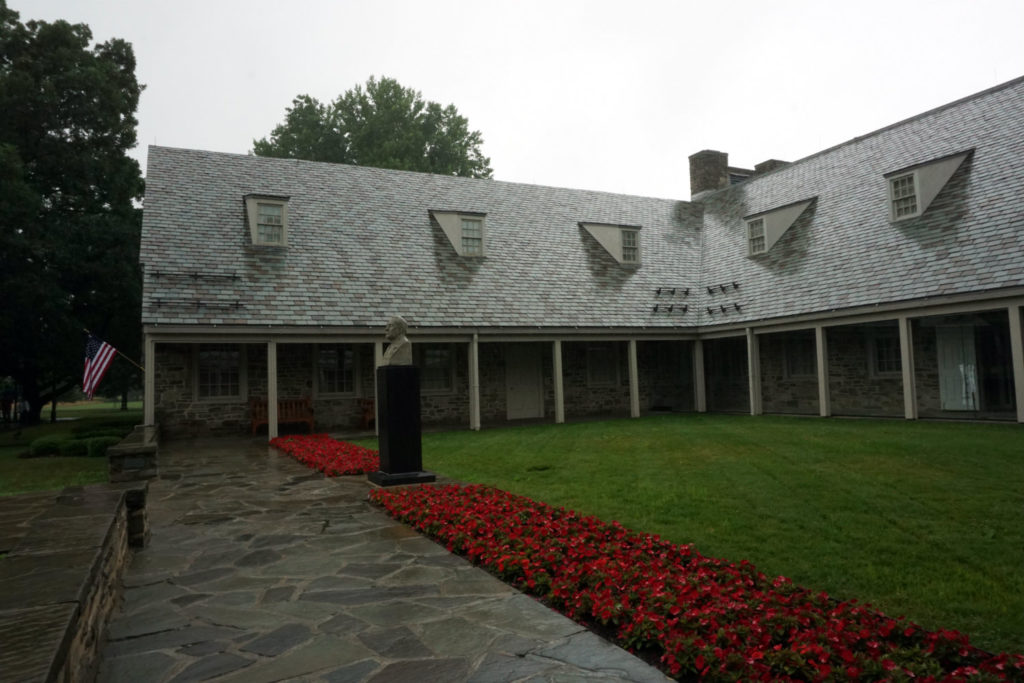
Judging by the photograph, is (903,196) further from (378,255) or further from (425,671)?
(425,671)

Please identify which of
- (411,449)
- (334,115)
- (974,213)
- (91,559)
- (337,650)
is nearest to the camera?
(91,559)

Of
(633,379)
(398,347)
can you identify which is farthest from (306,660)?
(633,379)

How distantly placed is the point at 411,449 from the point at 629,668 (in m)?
6.00

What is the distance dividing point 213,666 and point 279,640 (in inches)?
15.9

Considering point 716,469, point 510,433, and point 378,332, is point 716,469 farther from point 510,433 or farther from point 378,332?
point 378,332

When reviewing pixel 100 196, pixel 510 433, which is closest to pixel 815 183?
pixel 510 433

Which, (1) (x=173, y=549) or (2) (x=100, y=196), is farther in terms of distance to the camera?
(2) (x=100, y=196)

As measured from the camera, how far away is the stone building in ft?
49.7

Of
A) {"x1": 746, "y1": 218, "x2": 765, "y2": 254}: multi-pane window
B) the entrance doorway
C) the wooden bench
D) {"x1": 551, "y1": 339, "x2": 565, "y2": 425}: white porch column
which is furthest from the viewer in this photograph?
{"x1": 746, "y1": 218, "x2": 765, "y2": 254}: multi-pane window

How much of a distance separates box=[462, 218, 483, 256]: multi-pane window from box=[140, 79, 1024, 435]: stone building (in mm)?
43

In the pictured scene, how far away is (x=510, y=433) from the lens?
615 inches

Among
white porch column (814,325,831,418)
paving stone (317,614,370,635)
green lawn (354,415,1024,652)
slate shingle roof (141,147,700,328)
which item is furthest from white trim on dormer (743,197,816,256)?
paving stone (317,614,370,635)

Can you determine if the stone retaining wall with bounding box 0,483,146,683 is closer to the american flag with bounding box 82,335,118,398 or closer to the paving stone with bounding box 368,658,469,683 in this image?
the paving stone with bounding box 368,658,469,683

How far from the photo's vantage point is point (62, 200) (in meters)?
22.3
